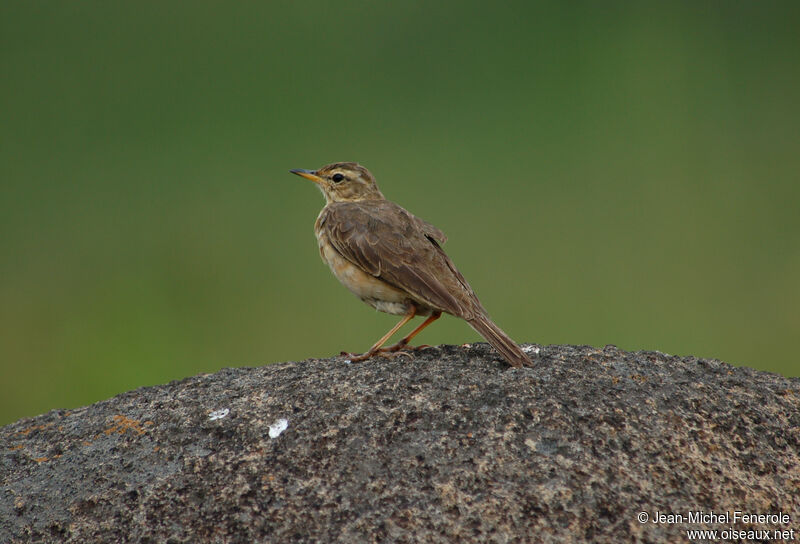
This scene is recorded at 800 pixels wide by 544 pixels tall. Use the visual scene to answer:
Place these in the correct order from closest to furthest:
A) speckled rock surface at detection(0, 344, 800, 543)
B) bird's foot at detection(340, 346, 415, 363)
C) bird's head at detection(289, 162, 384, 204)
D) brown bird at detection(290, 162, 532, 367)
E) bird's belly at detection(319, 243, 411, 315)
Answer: speckled rock surface at detection(0, 344, 800, 543)
bird's foot at detection(340, 346, 415, 363)
brown bird at detection(290, 162, 532, 367)
bird's belly at detection(319, 243, 411, 315)
bird's head at detection(289, 162, 384, 204)

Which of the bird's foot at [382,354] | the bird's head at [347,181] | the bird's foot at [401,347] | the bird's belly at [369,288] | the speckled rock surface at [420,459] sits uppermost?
the bird's head at [347,181]

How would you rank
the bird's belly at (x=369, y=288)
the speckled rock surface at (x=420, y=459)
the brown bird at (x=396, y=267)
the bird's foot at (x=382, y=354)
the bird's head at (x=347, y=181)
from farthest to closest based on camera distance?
1. the bird's head at (x=347, y=181)
2. the bird's belly at (x=369, y=288)
3. the brown bird at (x=396, y=267)
4. the bird's foot at (x=382, y=354)
5. the speckled rock surface at (x=420, y=459)

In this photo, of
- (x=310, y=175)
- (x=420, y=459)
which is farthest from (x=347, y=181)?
(x=420, y=459)

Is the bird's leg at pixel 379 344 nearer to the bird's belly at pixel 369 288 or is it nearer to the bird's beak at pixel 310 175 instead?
the bird's belly at pixel 369 288

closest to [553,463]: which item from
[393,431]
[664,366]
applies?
[393,431]

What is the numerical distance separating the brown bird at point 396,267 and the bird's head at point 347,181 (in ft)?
1.85

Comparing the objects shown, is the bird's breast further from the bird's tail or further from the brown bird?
the bird's tail

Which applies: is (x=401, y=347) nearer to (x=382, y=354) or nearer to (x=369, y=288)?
Result: (x=382, y=354)

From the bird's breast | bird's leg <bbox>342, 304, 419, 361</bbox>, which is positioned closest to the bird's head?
the bird's breast

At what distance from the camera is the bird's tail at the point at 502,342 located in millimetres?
4883

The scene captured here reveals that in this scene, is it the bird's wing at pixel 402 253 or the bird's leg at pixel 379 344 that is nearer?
the bird's leg at pixel 379 344

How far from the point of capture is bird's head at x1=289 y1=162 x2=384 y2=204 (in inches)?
285

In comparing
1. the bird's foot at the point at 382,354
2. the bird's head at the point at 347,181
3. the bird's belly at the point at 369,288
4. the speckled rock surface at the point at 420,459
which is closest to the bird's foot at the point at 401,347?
the bird's foot at the point at 382,354

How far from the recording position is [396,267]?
5.72 metres
